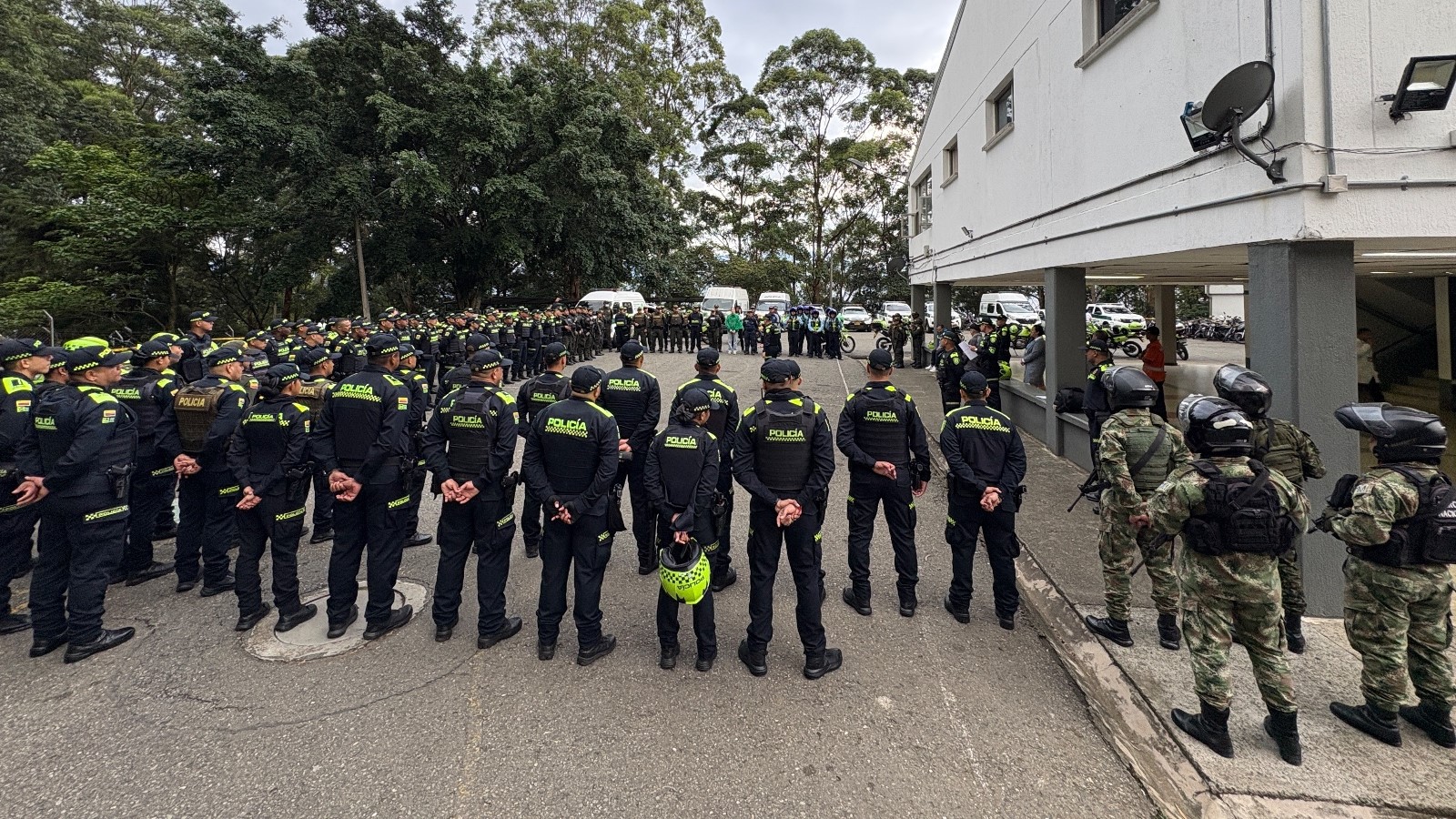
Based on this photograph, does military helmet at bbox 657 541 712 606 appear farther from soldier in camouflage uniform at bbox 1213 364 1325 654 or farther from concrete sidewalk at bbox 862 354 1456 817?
soldier in camouflage uniform at bbox 1213 364 1325 654

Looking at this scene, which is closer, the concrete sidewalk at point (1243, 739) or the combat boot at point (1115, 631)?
the concrete sidewalk at point (1243, 739)

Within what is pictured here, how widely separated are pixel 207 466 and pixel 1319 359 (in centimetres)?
853

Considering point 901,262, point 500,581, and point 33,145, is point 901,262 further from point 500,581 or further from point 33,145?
point 33,145

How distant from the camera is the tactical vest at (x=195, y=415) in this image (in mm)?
5066

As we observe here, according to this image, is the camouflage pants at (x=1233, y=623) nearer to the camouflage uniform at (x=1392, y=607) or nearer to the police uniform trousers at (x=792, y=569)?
the camouflage uniform at (x=1392, y=607)

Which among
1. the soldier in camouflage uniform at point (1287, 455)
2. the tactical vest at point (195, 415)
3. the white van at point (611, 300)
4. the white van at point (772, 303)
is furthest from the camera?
the white van at point (772, 303)

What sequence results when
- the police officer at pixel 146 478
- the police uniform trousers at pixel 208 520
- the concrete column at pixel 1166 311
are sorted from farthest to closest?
the concrete column at pixel 1166 311, the police officer at pixel 146 478, the police uniform trousers at pixel 208 520

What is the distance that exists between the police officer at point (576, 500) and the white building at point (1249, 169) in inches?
195

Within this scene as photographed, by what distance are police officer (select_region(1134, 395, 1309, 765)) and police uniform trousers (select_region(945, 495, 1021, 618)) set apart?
1.32m

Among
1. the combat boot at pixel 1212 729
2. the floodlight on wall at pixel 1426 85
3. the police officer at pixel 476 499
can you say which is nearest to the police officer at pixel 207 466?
the police officer at pixel 476 499

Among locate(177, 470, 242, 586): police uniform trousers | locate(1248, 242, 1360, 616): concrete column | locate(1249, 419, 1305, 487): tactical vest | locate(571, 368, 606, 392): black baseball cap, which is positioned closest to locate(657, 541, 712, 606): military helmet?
locate(571, 368, 606, 392): black baseball cap

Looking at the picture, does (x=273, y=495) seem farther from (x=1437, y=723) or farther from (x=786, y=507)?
(x=1437, y=723)

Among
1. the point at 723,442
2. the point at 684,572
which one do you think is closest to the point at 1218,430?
the point at 684,572

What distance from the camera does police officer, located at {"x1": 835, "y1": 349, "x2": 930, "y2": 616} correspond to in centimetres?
477
